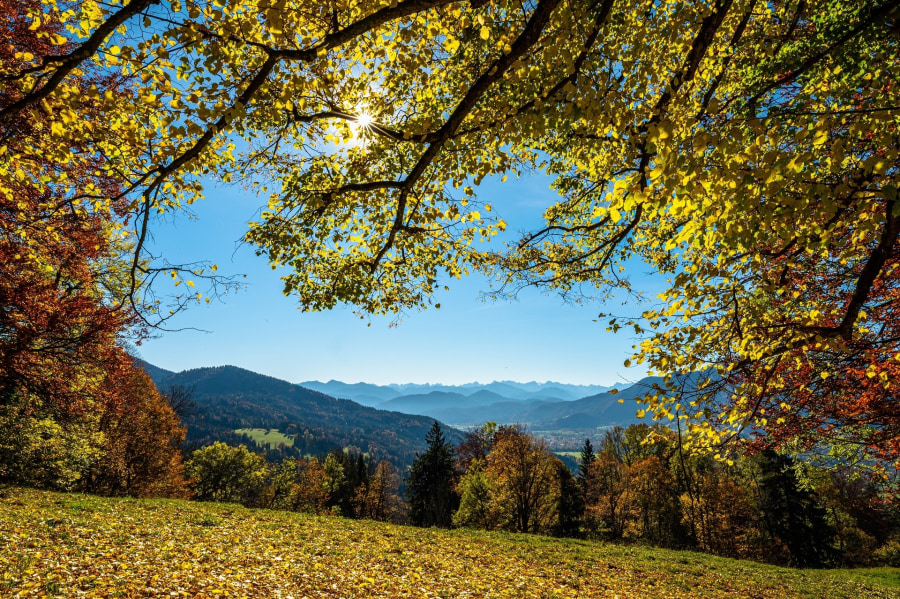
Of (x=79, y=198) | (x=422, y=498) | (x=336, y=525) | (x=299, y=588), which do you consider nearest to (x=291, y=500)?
(x=422, y=498)

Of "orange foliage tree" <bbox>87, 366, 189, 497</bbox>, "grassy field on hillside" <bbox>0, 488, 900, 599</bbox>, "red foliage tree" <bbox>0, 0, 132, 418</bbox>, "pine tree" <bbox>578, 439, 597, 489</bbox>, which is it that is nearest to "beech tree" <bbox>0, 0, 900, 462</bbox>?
"red foliage tree" <bbox>0, 0, 132, 418</bbox>

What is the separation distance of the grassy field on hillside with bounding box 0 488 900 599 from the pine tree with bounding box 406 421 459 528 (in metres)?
25.4

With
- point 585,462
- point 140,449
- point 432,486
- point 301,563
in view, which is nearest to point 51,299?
point 301,563

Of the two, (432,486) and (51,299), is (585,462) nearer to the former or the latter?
(432,486)

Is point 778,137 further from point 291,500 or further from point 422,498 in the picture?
point 291,500

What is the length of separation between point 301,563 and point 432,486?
3504 cm

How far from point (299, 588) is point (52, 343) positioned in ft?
35.5

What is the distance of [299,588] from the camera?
691 centimetres

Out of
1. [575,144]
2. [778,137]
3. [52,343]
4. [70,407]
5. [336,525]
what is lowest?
[336,525]

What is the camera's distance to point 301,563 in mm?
8508

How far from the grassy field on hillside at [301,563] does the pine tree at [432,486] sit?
1000 inches

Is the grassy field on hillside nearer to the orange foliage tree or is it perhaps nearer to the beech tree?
the beech tree

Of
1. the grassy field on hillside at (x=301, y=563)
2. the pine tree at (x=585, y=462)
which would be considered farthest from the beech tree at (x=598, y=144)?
the pine tree at (x=585, y=462)

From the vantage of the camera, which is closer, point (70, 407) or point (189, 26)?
point (189, 26)
